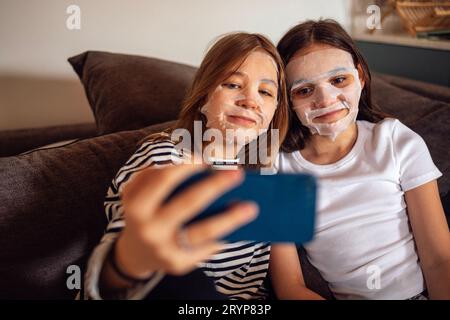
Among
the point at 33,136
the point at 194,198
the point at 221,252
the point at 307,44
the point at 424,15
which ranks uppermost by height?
the point at 424,15

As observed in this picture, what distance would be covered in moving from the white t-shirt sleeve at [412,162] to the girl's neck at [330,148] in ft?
0.32

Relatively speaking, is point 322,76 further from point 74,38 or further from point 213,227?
point 74,38

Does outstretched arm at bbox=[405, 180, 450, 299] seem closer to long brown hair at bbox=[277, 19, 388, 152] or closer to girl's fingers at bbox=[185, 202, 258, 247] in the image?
long brown hair at bbox=[277, 19, 388, 152]

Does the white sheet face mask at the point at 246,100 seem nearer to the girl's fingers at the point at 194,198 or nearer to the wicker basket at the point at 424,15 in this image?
the girl's fingers at the point at 194,198

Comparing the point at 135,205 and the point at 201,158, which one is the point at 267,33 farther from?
the point at 135,205

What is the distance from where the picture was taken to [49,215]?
76 cm

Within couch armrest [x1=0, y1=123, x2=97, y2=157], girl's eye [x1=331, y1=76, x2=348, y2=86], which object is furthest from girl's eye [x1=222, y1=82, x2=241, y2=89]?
couch armrest [x1=0, y1=123, x2=97, y2=157]

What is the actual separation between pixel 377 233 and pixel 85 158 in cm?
65

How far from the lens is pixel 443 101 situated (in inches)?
47.3

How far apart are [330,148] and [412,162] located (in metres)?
0.18

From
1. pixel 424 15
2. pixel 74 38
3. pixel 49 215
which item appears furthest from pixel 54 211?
pixel 424 15

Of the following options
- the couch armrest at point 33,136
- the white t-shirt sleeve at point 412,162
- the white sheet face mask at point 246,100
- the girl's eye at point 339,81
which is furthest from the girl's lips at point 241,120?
the couch armrest at point 33,136

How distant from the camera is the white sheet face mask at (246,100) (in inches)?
30.7

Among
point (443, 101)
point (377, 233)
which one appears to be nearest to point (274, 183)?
point (377, 233)
